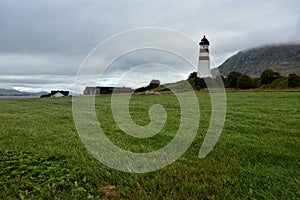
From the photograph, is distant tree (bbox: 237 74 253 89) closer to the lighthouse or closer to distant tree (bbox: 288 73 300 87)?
distant tree (bbox: 288 73 300 87)

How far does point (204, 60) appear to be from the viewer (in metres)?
68.2

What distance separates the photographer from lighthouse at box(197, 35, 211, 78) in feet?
212

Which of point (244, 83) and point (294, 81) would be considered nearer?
point (294, 81)

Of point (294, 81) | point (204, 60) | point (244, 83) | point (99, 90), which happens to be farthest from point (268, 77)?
point (99, 90)

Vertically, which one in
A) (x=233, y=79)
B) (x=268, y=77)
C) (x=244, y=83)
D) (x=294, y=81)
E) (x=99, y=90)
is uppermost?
(x=268, y=77)

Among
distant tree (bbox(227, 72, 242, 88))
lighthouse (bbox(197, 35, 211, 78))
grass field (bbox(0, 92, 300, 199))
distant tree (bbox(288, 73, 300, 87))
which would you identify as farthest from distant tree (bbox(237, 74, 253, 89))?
grass field (bbox(0, 92, 300, 199))

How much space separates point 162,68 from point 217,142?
281 centimetres

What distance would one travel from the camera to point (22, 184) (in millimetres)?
5109

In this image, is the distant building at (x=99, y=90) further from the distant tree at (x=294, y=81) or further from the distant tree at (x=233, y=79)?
the distant tree at (x=294, y=81)

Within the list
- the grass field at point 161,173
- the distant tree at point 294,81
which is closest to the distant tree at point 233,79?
the distant tree at point 294,81

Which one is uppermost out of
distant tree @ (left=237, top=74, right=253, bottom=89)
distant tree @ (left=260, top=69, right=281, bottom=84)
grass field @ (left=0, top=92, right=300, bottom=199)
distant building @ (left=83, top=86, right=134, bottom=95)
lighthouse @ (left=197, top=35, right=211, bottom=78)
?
lighthouse @ (left=197, top=35, right=211, bottom=78)

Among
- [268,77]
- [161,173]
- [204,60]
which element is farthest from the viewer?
[204,60]

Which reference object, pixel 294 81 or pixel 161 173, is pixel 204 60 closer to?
pixel 294 81

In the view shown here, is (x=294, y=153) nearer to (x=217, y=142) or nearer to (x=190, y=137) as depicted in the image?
(x=217, y=142)
